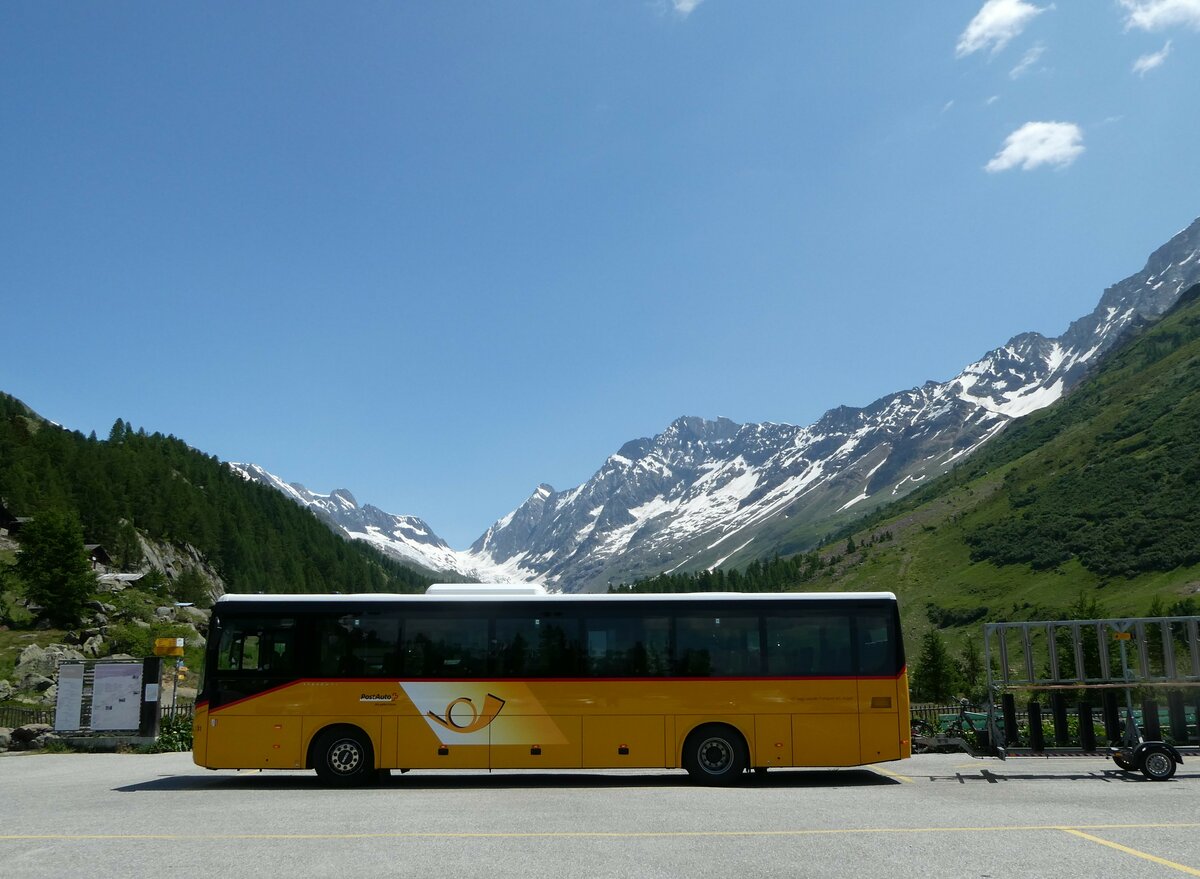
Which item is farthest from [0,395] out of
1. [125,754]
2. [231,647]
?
[231,647]

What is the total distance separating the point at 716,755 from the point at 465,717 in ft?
17.9

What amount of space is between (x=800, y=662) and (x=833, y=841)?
8.24 m

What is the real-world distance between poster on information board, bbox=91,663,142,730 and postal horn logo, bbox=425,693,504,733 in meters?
15.3

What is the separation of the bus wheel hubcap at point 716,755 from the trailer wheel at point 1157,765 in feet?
27.6

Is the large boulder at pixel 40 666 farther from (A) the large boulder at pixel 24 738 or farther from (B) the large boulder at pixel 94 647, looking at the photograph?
(A) the large boulder at pixel 24 738

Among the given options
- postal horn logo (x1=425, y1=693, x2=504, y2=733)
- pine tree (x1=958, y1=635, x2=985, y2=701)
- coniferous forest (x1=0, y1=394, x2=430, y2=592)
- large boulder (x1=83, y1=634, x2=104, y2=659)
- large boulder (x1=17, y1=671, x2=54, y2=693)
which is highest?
coniferous forest (x1=0, y1=394, x2=430, y2=592)

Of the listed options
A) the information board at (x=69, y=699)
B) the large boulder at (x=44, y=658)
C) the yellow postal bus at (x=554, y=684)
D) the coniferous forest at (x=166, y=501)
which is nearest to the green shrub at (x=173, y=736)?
the information board at (x=69, y=699)

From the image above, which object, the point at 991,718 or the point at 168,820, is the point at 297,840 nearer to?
the point at 168,820

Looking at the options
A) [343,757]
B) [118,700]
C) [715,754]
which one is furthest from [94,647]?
[715,754]

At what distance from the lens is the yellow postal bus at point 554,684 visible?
66.9 ft

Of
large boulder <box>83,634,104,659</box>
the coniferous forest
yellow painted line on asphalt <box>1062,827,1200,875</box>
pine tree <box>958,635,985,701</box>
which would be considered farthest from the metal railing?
pine tree <box>958,635,985,701</box>

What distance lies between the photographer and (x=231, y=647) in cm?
2089

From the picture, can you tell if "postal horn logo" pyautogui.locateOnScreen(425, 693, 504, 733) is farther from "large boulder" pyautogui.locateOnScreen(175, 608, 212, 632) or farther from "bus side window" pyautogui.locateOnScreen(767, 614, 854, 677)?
"large boulder" pyautogui.locateOnScreen(175, 608, 212, 632)

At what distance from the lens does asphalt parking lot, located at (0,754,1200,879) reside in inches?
435
